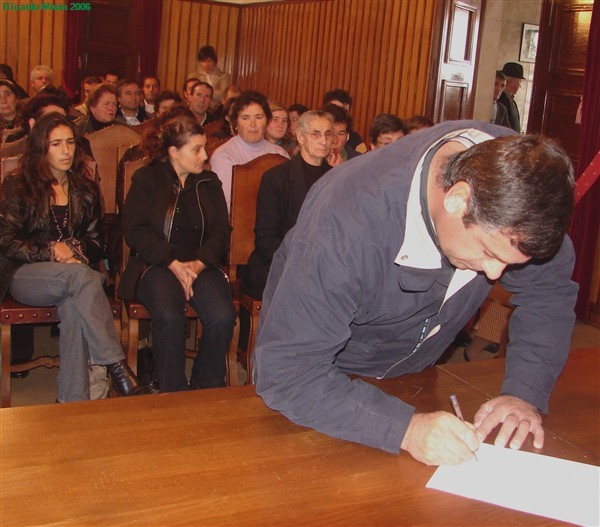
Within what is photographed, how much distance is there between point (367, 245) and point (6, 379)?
2.40 meters

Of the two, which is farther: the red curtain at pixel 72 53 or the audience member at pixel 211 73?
the red curtain at pixel 72 53

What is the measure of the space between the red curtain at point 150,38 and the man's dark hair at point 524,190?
32.6 feet

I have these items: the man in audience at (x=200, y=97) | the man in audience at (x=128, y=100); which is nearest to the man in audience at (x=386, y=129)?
the man in audience at (x=200, y=97)

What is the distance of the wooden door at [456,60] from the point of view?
769 cm

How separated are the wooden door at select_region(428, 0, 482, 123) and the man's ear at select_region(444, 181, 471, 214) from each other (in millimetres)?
6538

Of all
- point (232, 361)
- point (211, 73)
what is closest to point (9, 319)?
point (232, 361)

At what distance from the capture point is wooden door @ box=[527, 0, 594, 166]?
5793mm

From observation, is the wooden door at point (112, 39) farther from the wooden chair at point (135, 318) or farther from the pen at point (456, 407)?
the pen at point (456, 407)

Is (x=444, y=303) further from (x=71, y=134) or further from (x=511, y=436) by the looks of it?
(x=71, y=134)

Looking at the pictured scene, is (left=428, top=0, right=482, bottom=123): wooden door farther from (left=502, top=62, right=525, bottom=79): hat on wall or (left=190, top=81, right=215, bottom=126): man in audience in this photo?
(left=190, top=81, right=215, bottom=126): man in audience

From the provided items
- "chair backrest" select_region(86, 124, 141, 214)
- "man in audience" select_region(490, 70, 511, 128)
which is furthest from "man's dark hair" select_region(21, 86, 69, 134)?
"man in audience" select_region(490, 70, 511, 128)

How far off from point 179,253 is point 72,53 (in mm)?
7380

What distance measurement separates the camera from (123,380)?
3.39 metres

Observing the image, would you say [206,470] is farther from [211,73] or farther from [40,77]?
[211,73]
